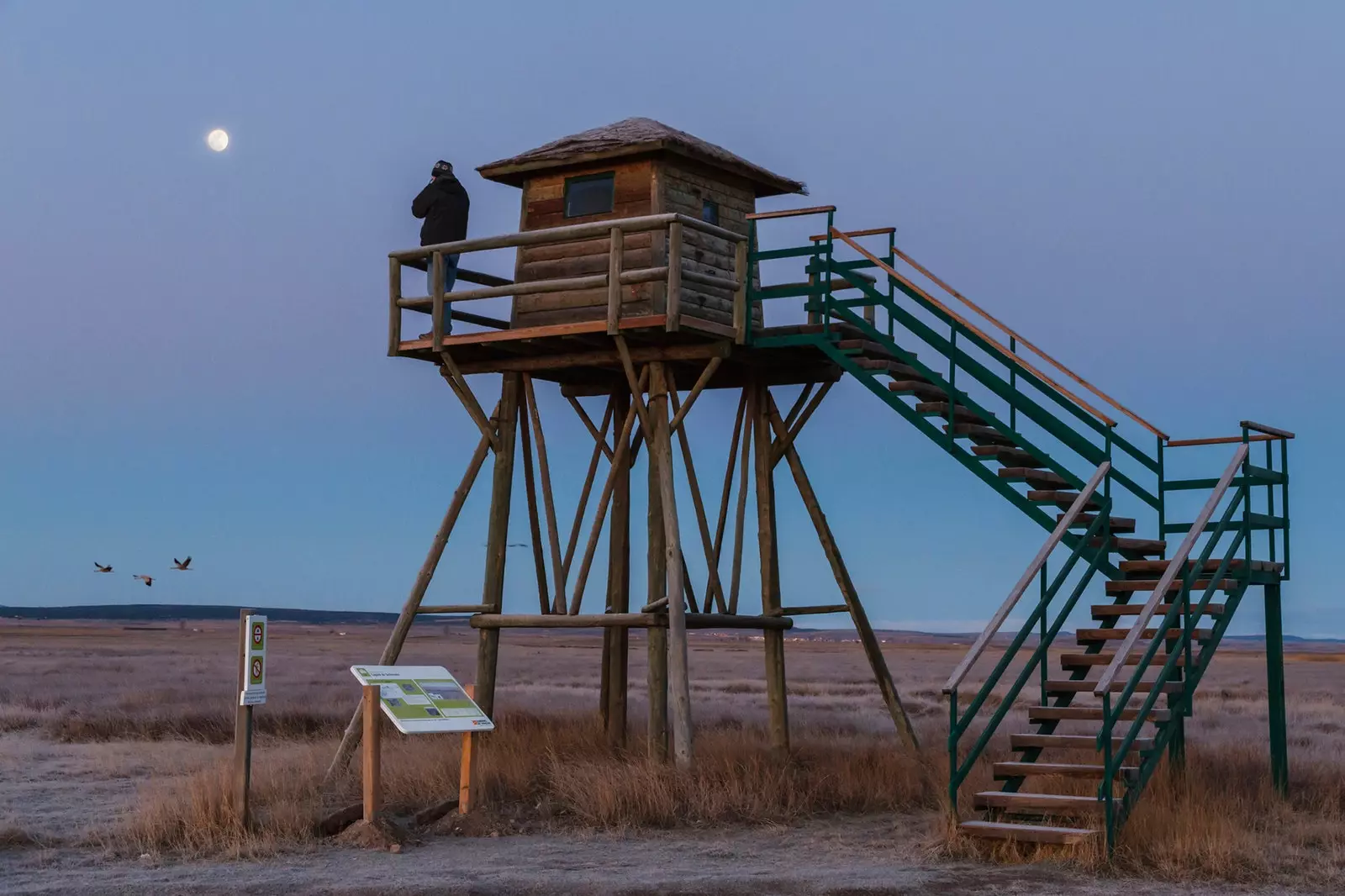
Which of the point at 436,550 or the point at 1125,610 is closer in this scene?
the point at 1125,610

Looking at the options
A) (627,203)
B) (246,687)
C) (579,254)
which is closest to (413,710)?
(246,687)

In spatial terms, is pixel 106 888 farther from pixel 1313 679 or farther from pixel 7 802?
pixel 1313 679

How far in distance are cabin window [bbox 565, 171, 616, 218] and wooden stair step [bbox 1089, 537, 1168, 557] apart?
290 inches

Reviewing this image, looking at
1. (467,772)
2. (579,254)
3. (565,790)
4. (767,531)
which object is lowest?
(565,790)

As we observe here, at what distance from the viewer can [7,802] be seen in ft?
59.3

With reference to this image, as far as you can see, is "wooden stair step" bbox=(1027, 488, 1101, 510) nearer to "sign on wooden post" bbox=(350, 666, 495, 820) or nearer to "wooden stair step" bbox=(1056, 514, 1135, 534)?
"wooden stair step" bbox=(1056, 514, 1135, 534)

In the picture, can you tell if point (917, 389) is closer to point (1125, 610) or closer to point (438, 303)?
point (1125, 610)

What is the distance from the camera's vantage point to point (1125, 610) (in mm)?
15555

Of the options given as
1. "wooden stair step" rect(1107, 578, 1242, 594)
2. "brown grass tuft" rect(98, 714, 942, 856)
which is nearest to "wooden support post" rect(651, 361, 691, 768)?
"brown grass tuft" rect(98, 714, 942, 856)

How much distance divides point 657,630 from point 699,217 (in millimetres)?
5188

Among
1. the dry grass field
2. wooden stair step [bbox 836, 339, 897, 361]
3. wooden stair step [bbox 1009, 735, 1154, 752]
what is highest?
wooden stair step [bbox 836, 339, 897, 361]

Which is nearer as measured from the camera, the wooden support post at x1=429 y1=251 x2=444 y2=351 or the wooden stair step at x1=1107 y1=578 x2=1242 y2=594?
the wooden stair step at x1=1107 y1=578 x2=1242 y2=594

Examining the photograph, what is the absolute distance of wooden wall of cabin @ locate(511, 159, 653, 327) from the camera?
1942 cm

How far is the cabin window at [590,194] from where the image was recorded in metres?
20.0
